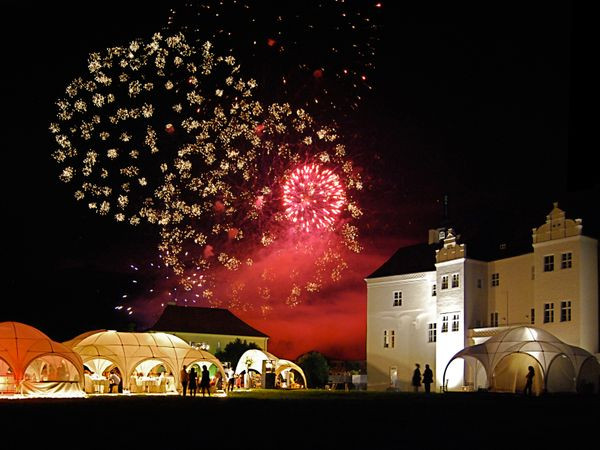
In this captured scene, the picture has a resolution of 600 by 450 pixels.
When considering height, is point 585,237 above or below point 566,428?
above

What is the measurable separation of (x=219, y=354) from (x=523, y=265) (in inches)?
1385

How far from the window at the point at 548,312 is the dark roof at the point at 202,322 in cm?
4374

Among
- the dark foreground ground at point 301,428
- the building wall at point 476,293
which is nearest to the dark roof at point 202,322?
the building wall at point 476,293

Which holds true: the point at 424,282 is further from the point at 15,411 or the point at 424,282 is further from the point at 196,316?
the point at 15,411

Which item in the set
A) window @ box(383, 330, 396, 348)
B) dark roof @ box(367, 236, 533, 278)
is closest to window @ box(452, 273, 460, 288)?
dark roof @ box(367, 236, 533, 278)

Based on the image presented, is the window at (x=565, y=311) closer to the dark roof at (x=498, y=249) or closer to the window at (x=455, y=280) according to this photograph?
the dark roof at (x=498, y=249)

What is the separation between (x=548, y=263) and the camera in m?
45.5

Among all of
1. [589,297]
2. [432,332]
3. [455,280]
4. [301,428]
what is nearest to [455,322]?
[455,280]

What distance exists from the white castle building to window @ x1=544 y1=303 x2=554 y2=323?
54 millimetres

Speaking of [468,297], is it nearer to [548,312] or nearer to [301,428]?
[548,312]

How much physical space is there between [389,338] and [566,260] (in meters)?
17.4

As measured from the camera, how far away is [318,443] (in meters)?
12.9

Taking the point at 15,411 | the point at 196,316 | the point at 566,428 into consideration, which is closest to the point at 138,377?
the point at 15,411

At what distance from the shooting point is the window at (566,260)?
1734 inches
